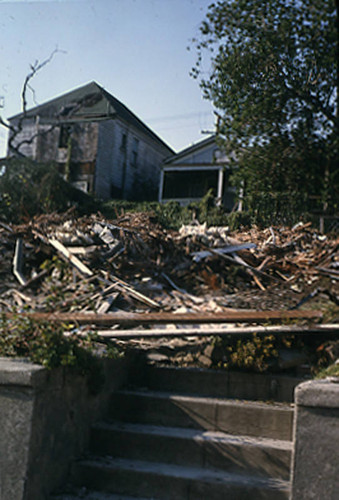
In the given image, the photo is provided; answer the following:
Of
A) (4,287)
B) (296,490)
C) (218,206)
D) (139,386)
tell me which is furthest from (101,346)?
(296,490)

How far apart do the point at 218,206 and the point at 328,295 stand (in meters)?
2.18

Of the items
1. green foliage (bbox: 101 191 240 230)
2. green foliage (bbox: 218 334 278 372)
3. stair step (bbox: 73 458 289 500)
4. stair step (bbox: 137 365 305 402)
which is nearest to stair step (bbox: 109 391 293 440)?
stair step (bbox: 137 365 305 402)

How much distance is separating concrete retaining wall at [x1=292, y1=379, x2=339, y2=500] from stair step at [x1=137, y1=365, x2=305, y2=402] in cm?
128

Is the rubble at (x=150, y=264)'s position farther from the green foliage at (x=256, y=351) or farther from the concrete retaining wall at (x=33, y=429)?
Answer: the green foliage at (x=256, y=351)

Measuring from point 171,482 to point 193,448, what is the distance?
1.20 ft

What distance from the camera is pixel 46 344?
3699mm

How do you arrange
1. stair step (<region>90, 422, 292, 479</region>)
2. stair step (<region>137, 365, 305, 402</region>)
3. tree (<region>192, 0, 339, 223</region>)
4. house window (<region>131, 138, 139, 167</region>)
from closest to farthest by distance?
tree (<region>192, 0, 339, 223</region>) < stair step (<region>90, 422, 292, 479</region>) < stair step (<region>137, 365, 305, 402</region>) < house window (<region>131, 138, 139, 167</region>)

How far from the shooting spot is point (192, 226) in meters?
4.55

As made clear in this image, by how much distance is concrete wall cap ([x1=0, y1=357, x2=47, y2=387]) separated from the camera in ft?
11.3

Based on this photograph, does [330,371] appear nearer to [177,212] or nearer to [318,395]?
[318,395]

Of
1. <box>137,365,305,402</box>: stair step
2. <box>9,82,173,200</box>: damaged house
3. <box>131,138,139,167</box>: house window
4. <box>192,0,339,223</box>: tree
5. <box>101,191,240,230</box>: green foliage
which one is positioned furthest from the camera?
<box>131,138,139,167</box>: house window

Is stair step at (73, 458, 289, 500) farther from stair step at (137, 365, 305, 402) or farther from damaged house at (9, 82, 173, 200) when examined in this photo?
damaged house at (9, 82, 173, 200)

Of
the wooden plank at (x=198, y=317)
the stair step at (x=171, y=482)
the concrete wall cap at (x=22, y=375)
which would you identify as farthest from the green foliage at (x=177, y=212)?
the stair step at (x=171, y=482)

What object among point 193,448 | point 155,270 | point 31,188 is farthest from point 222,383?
point 31,188
